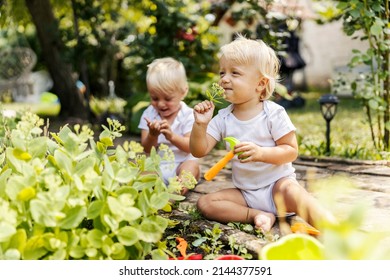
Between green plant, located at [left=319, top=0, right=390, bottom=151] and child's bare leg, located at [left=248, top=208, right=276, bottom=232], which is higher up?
green plant, located at [left=319, top=0, right=390, bottom=151]

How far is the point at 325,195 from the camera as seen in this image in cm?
110

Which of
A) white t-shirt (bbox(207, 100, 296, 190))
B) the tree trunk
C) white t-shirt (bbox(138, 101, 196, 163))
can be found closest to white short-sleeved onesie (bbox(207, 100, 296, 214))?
white t-shirt (bbox(207, 100, 296, 190))

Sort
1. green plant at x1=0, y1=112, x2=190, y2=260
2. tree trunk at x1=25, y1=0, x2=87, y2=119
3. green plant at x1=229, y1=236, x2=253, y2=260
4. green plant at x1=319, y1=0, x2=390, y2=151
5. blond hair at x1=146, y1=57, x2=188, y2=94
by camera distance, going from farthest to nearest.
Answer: tree trunk at x1=25, y1=0, x2=87, y2=119 → green plant at x1=319, y1=0, x2=390, y2=151 → blond hair at x1=146, y1=57, x2=188, y2=94 → green plant at x1=229, y1=236, x2=253, y2=260 → green plant at x1=0, y1=112, x2=190, y2=260

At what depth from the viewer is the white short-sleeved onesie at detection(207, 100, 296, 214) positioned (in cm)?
240

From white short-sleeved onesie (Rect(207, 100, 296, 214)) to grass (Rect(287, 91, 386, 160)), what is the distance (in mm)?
1376

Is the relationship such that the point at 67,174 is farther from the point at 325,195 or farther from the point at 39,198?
the point at 325,195

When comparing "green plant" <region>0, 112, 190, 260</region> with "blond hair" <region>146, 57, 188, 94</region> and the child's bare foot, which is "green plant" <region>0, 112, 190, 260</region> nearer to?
the child's bare foot

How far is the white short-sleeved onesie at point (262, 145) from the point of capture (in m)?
2.40

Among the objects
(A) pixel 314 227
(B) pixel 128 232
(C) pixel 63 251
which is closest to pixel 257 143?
(A) pixel 314 227

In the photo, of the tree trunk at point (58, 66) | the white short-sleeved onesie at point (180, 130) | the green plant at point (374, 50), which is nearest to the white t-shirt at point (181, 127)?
the white short-sleeved onesie at point (180, 130)

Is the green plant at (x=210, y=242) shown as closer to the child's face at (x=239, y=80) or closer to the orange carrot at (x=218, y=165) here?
the orange carrot at (x=218, y=165)

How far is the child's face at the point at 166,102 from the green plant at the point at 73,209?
53.2 inches

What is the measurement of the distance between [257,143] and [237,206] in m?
0.30

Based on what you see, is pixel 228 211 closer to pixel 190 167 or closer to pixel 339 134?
pixel 190 167
